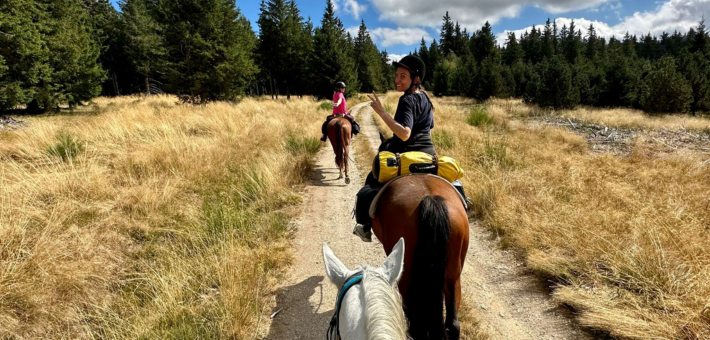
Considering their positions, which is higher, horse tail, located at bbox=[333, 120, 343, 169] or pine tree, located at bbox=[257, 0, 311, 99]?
pine tree, located at bbox=[257, 0, 311, 99]

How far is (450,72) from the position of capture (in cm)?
4419

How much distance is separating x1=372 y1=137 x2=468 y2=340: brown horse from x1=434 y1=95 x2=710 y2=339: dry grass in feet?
5.05

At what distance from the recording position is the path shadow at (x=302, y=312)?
2.70 metres

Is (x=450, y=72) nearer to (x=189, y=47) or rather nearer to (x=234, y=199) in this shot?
(x=189, y=47)

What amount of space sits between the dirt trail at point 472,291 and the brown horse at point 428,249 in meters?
1.11

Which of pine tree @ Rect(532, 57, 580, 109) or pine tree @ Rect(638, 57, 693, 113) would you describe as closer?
pine tree @ Rect(638, 57, 693, 113)

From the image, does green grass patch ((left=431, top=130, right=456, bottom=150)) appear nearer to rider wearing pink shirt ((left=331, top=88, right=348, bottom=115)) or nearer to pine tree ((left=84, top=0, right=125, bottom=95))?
rider wearing pink shirt ((left=331, top=88, right=348, bottom=115))

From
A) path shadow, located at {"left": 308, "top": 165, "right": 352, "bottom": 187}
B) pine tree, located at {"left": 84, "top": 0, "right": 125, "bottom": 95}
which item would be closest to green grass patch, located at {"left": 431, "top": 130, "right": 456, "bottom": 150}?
path shadow, located at {"left": 308, "top": 165, "right": 352, "bottom": 187}

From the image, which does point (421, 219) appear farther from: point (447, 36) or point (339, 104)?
point (447, 36)

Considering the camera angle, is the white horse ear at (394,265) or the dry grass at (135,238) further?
the dry grass at (135,238)

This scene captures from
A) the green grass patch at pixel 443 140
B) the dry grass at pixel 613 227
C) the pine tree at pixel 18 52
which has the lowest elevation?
the dry grass at pixel 613 227

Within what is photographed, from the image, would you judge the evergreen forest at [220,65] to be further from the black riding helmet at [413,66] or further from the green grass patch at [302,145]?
the black riding helmet at [413,66]

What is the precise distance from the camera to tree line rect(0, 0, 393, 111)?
12789 millimetres

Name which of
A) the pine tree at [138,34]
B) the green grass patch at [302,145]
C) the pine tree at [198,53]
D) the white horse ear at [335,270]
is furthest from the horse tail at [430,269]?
the pine tree at [138,34]
